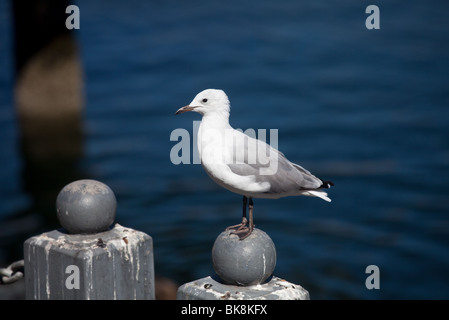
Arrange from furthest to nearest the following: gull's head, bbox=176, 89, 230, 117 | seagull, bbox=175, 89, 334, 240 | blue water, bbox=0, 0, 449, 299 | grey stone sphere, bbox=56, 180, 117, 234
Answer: blue water, bbox=0, 0, 449, 299 < grey stone sphere, bbox=56, 180, 117, 234 < gull's head, bbox=176, 89, 230, 117 < seagull, bbox=175, 89, 334, 240

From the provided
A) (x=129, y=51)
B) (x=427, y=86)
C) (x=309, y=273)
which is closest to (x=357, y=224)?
(x=309, y=273)

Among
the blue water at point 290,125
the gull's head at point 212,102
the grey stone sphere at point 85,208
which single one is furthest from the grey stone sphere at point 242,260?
the blue water at point 290,125

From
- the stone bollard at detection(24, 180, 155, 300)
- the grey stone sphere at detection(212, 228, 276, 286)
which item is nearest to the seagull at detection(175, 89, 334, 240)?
the grey stone sphere at detection(212, 228, 276, 286)

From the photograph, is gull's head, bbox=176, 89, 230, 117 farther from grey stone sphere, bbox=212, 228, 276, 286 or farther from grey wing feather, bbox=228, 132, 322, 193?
grey stone sphere, bbox=212, 228, 276, 286

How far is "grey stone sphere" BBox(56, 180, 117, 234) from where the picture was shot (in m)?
5.03

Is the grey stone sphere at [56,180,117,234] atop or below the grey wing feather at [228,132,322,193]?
below

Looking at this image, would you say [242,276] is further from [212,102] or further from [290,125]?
[290,125]

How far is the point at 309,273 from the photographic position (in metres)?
10.4

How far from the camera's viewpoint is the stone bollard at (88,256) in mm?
4871

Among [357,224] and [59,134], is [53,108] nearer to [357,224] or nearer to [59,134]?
[59,134]

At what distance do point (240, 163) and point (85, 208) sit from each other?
114cm

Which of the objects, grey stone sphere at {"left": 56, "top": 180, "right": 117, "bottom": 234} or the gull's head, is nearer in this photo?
the gull's head

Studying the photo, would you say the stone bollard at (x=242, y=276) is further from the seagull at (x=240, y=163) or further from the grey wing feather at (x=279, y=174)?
the grey wing feather at (x=279, y=174)

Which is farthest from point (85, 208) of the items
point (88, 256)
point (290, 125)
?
point (290, 125)
